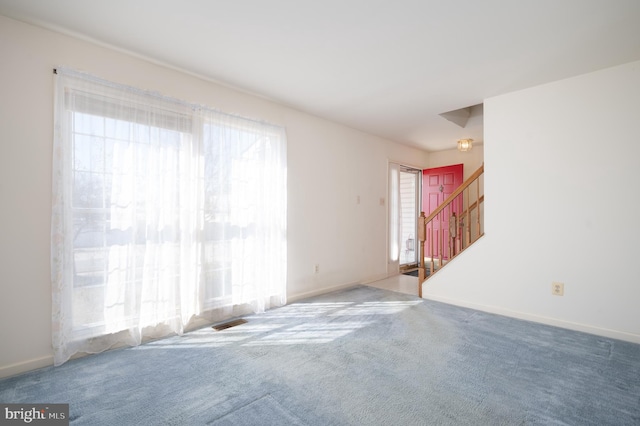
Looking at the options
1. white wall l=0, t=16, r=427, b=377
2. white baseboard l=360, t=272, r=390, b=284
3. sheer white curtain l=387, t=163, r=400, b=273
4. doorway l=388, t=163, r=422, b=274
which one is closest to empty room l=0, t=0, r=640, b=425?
white wall l=0, t=16, r=427, b=377

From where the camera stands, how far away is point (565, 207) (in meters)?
3.05

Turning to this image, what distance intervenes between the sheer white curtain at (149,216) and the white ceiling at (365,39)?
1.44 ft

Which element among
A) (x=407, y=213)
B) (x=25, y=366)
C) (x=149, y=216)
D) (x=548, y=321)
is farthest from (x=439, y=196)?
(x=25, y=366)

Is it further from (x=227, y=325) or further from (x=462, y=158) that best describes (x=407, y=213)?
(x=227, y=325)

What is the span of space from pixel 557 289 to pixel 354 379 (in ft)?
8.10

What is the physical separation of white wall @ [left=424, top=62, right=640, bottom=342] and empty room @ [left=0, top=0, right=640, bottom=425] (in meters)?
0.02

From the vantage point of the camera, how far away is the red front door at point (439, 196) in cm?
567

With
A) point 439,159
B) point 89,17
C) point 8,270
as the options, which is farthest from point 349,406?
point 439,159

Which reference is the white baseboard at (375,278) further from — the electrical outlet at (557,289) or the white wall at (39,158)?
the electrical outlet at (557,289)

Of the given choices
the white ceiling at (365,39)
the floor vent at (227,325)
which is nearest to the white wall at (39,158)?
the white ceiling at (365,39)

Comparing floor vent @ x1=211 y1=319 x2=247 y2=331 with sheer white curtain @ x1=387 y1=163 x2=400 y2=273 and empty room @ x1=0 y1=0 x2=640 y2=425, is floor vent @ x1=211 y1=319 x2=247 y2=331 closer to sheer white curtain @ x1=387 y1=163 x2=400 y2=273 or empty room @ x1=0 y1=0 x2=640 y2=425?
empty room @ x1=0 y1=0 x2=640 y2=425

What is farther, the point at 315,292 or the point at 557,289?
the point at 315,292

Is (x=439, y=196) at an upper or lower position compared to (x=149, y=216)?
upper

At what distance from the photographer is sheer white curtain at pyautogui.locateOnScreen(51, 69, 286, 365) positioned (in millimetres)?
2307
